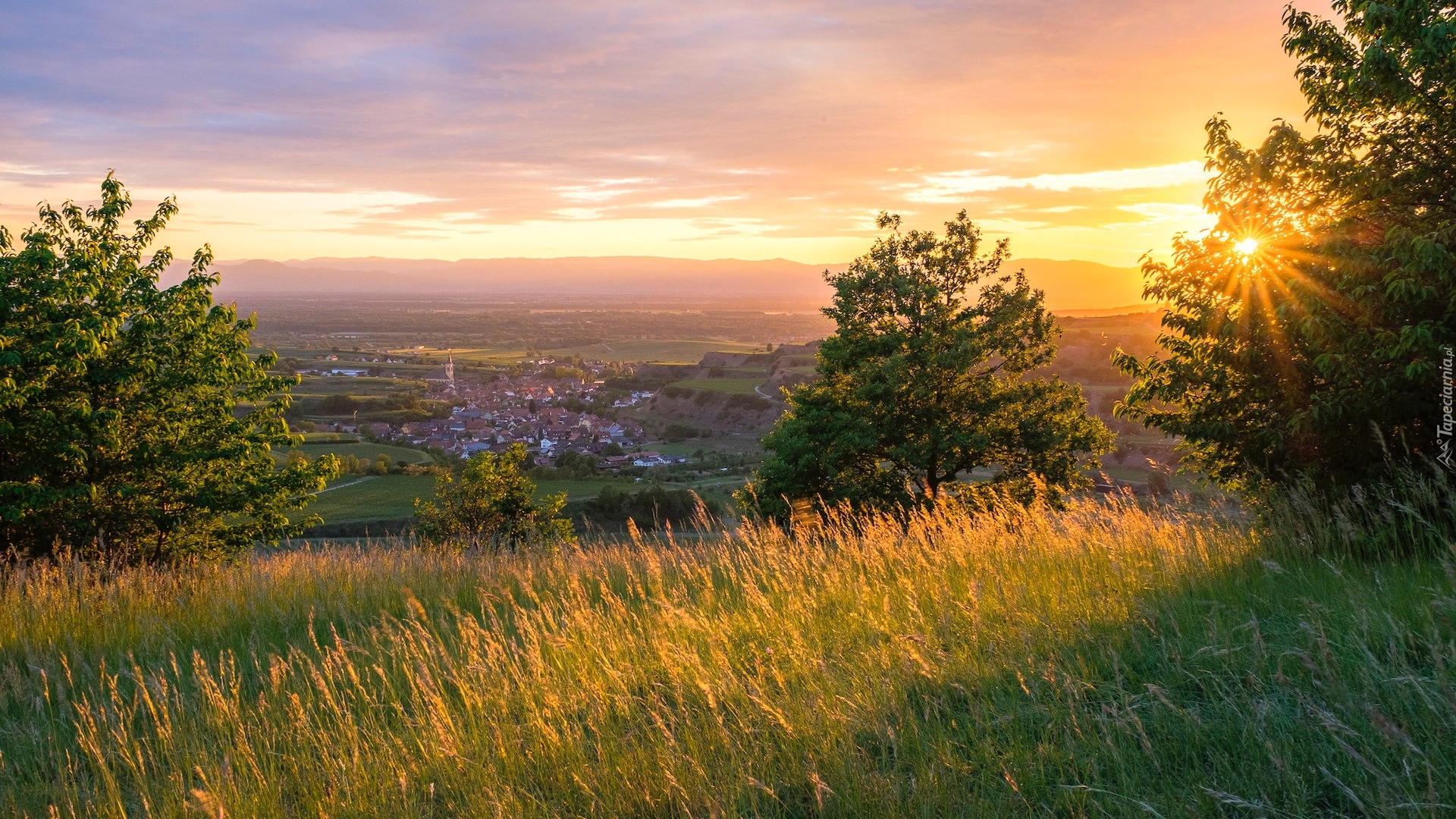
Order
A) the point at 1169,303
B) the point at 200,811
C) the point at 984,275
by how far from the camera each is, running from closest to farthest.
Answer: the point at 200,811 < the point at 1169,303 < the point at 984,275

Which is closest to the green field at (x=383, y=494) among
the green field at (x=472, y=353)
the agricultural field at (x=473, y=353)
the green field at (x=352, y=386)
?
the green field at (x=352, y=386)

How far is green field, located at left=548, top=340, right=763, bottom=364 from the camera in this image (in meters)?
164

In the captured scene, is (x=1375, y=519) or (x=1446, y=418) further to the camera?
(x=1446, y=418)

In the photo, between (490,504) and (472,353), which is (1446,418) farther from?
(472,353)

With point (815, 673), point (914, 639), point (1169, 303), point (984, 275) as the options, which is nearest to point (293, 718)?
point (815, 673)

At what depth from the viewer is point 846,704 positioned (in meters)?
3.61

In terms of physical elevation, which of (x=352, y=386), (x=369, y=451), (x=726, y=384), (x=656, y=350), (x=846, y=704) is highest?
(x=846, y=704)

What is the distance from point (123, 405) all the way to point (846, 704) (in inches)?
492

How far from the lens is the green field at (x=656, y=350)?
16400cm

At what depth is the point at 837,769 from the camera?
3.08 meters

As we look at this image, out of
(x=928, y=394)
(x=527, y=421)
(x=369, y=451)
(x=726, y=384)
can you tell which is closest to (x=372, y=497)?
(x=369, y=451)

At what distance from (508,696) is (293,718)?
116cm

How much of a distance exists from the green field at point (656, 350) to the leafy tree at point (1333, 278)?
471 feet

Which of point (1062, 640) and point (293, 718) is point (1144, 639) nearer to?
point (1062, 640)
